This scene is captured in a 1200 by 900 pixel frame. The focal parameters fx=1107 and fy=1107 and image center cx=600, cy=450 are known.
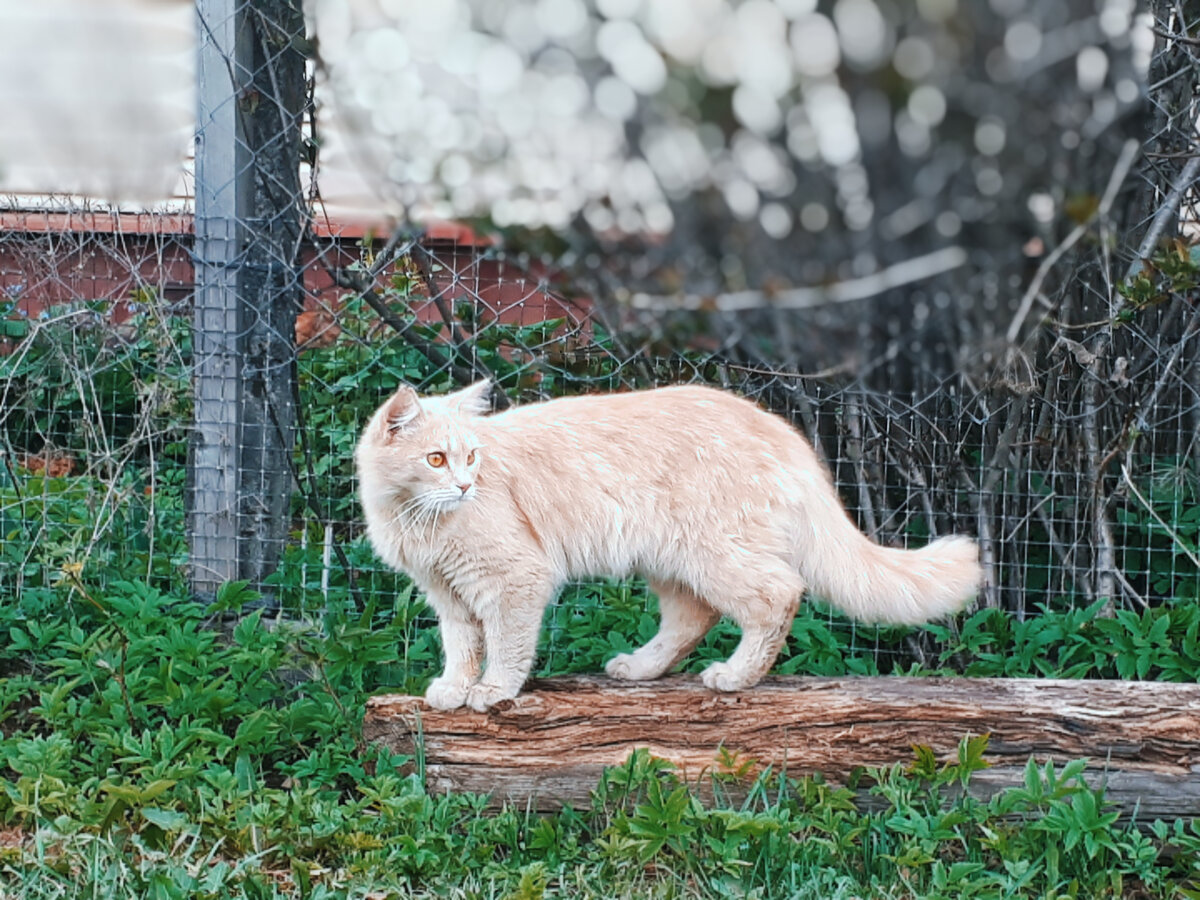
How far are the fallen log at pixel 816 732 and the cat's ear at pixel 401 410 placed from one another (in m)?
0.77

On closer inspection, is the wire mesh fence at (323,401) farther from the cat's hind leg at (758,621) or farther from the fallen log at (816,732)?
the fallen log at (816,732)

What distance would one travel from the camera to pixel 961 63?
58 centimetres

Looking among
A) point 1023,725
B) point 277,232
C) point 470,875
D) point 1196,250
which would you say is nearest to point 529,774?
point 470,875

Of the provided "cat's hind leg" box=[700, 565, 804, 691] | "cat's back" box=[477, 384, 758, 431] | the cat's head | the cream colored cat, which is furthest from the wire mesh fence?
"cat's hind leg" box=[700, 565, 804, 691]

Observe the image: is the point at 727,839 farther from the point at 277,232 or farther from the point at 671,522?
the point at 277,232

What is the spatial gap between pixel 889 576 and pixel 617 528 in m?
0.76

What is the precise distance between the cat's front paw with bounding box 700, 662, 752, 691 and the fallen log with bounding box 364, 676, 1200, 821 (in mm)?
32

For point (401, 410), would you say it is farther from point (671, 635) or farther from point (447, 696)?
point (671, 635)

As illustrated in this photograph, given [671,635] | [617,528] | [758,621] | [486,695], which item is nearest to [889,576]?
[758,621]

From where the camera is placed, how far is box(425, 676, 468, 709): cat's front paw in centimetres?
301

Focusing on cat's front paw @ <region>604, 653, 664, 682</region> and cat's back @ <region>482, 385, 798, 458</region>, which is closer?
cat's back @ <region>482, 385, 798, 458</region>

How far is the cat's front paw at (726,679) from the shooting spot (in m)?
3.01

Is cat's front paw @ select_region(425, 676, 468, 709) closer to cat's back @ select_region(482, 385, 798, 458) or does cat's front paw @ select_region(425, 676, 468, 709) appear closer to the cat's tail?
cat's back @ select_region(482, 385, 798, 458)

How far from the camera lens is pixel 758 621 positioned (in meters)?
2.97
